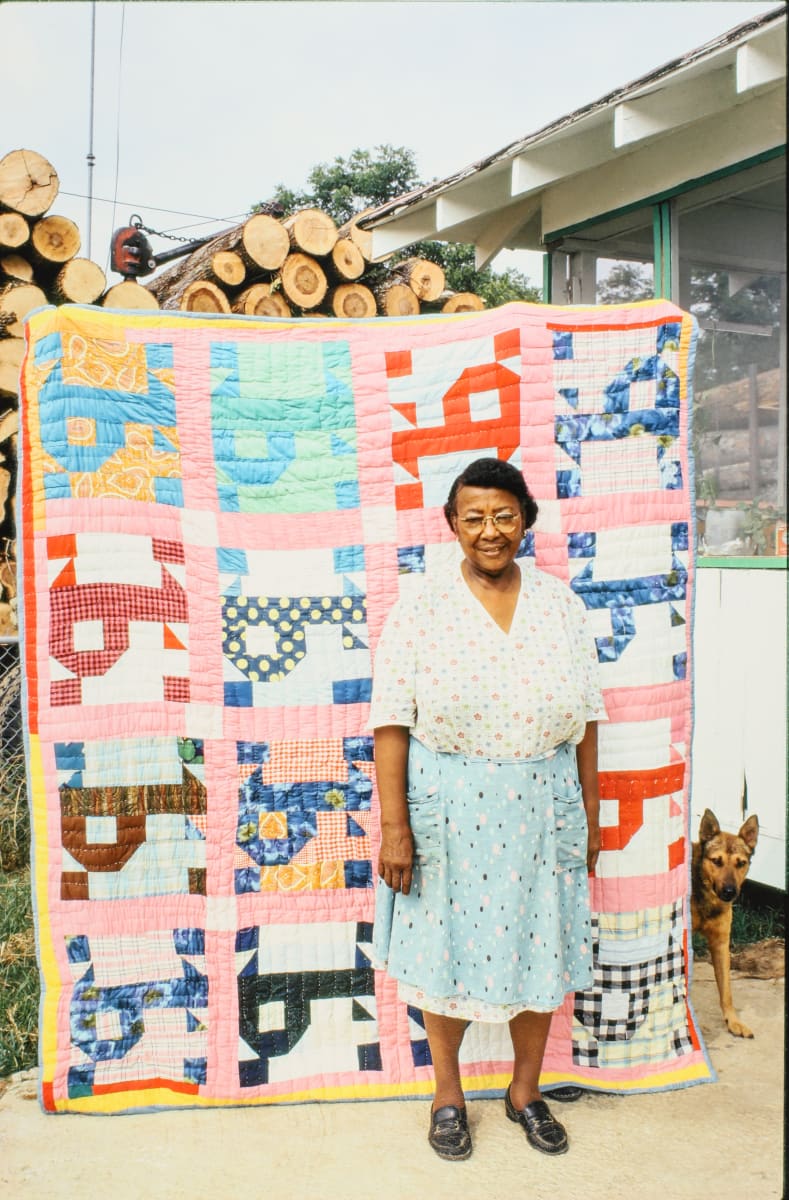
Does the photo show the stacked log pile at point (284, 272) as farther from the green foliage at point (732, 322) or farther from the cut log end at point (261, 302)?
the green foliage at point (732, 322)

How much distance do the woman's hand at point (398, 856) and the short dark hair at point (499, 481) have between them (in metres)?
0.76

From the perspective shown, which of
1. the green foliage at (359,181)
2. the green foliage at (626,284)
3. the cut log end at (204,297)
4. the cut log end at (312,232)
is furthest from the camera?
the green foliage at (359,181)

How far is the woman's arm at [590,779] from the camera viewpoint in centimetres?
242

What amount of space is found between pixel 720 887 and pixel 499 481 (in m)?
1.54

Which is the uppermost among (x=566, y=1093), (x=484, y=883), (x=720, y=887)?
(x=484, y=883)

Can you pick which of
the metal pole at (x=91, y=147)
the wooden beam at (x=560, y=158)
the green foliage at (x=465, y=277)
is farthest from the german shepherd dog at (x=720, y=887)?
the green foliage at (x=465, y=277)

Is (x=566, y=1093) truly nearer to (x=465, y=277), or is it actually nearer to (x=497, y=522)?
(x=497, y=522)

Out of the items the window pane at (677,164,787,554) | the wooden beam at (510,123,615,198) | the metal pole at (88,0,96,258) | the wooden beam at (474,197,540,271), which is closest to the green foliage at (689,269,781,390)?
the window pane at (677,164,787,554)

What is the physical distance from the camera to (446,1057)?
94.6 inches

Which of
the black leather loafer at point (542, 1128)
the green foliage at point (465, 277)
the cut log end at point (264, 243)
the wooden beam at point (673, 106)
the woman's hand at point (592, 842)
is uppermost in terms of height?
the green foliage at point (465, 277)

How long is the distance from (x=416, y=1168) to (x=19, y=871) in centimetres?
251

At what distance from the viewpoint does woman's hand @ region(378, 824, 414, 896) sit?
227 centimetres

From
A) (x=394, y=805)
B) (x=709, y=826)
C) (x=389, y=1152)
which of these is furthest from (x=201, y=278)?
→ (x=389, y=1152)

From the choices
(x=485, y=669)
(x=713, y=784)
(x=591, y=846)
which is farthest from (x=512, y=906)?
(x=713, y=784)
